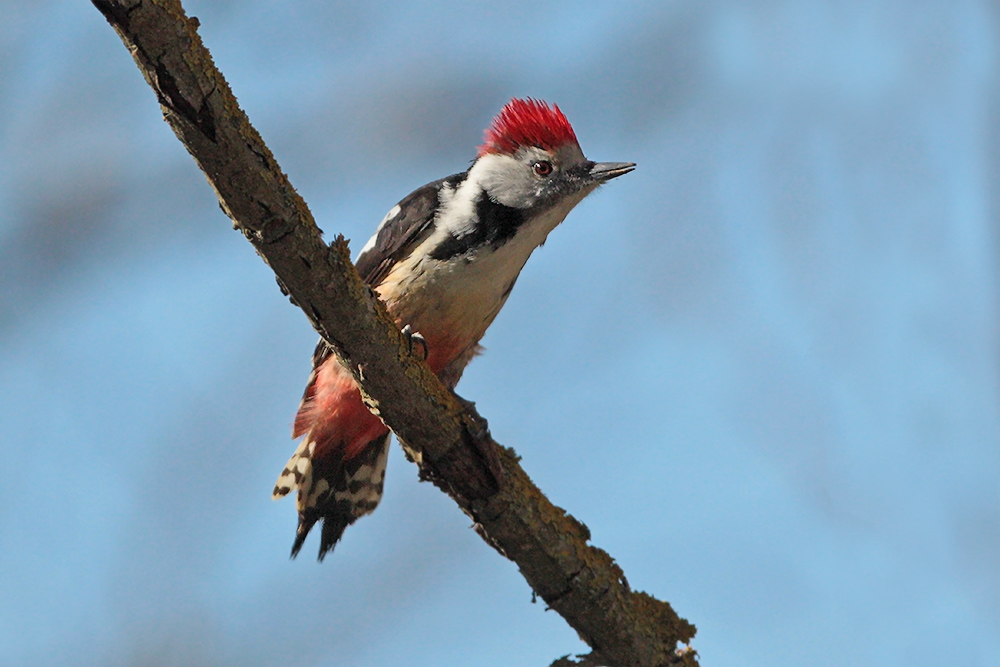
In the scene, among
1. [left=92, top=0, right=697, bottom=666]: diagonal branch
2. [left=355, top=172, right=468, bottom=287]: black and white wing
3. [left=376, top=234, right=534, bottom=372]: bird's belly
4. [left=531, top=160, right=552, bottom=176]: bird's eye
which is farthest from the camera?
[left=531, top=160, right=552, bottom=176]: bird's eye

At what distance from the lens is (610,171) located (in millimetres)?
4410

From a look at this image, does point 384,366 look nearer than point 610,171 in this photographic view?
Yes

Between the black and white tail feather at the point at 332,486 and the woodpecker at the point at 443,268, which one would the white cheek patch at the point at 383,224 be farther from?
the black and white tail feather at the point at 332,486

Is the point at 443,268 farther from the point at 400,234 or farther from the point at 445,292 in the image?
the point at 400,234

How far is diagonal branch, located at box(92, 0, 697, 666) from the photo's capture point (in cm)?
226

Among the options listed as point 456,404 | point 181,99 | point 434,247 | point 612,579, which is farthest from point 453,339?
point 181,99

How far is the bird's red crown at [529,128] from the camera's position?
14.9 ft

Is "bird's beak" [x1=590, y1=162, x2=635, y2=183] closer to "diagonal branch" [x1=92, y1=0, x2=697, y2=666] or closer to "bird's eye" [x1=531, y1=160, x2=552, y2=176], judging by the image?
"bird's eye" [x1=531, y1=160, x2=552, y2=176]

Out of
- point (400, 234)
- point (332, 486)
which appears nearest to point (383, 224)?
point (400, 234)

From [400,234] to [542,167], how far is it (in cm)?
83

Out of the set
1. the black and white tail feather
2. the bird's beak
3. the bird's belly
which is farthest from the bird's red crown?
the black and white tail feather

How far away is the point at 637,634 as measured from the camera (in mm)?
3176

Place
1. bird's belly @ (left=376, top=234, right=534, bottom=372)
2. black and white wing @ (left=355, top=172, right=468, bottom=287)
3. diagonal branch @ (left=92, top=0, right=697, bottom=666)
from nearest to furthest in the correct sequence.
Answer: diagonal branch @ (left=92, top=0, right=697, bottom=666)
bird's belly @ (left=376, top=234, right=534, bottom=372)
black and white wing @ (left=355, top=172, right=468, bottom=287)

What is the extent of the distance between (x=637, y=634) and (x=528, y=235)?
1749mm
